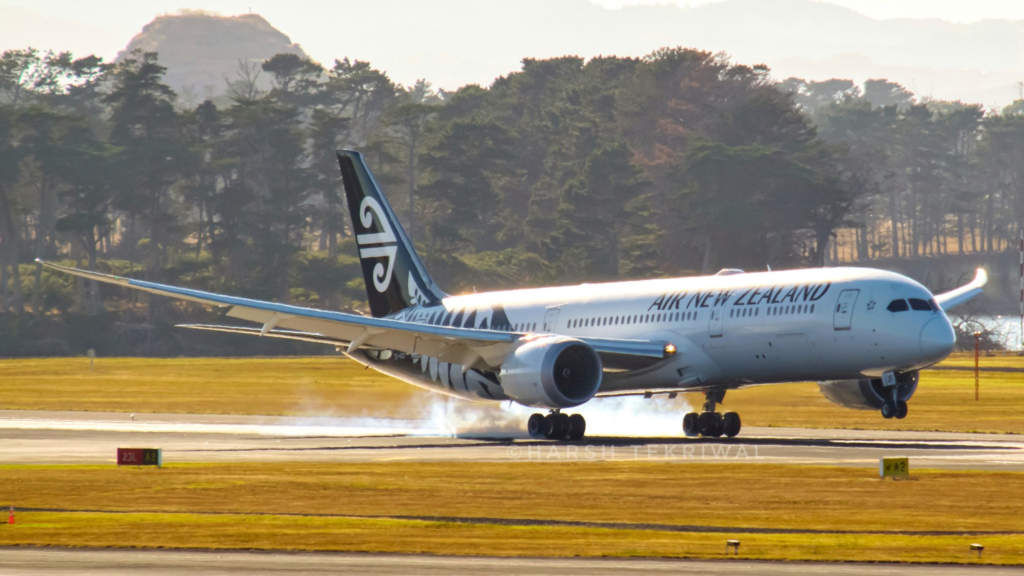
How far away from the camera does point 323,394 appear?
69.5 metres

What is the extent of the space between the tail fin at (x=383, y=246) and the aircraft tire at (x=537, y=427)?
33.2 ft

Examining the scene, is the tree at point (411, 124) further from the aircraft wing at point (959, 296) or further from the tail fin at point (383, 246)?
the aircraft wing at point (959, 296)

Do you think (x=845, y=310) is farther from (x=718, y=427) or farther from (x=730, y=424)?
(x=718, y=427)

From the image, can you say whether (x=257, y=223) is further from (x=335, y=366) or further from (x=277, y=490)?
(x=277, y=490)

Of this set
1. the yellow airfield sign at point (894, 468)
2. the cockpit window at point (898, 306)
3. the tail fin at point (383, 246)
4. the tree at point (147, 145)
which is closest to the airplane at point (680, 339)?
the cockpit window at point (898, 306)

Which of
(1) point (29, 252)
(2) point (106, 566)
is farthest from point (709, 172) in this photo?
(2) point (106, 566)

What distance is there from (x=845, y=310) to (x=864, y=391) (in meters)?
4.28

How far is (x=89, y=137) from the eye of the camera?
15362cm

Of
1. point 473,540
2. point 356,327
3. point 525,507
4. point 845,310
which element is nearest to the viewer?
point 473,540

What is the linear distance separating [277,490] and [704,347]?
1730 cm

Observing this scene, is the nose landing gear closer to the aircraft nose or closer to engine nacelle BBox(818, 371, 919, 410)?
engine nacelle BBox(818, 371, 919, 410)

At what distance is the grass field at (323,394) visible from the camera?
5338cm

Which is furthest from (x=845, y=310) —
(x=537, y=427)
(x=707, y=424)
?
(x=537, y=427)

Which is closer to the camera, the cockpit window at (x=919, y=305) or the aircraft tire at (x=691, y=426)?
the cockpit window at (x=919, y=305)
